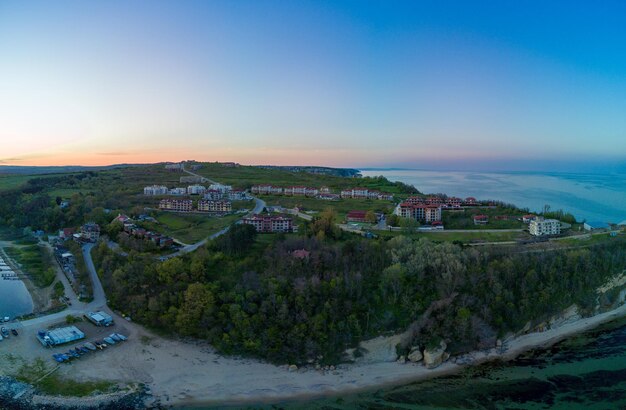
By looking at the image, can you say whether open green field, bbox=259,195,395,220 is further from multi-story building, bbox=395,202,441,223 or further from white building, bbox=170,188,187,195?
white building, bbox=170,188,187,195

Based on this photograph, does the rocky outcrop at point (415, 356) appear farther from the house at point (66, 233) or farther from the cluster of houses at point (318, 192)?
the house at point (66, 233)

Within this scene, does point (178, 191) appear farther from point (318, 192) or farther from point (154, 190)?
point (318, 192)

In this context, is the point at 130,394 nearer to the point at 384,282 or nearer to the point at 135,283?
the point at 135,283

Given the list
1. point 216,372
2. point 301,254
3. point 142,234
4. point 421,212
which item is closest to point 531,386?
point 301,254

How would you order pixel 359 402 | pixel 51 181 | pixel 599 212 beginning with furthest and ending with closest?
pixel 51 181
pixel 599 212
pixel 359 402

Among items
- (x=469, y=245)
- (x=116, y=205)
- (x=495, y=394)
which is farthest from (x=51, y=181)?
(x=495, y=394)

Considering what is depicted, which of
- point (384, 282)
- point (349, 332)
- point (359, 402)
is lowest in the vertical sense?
point (359, 402)

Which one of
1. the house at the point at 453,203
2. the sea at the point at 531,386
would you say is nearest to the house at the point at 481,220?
the house at the point at 453,203
